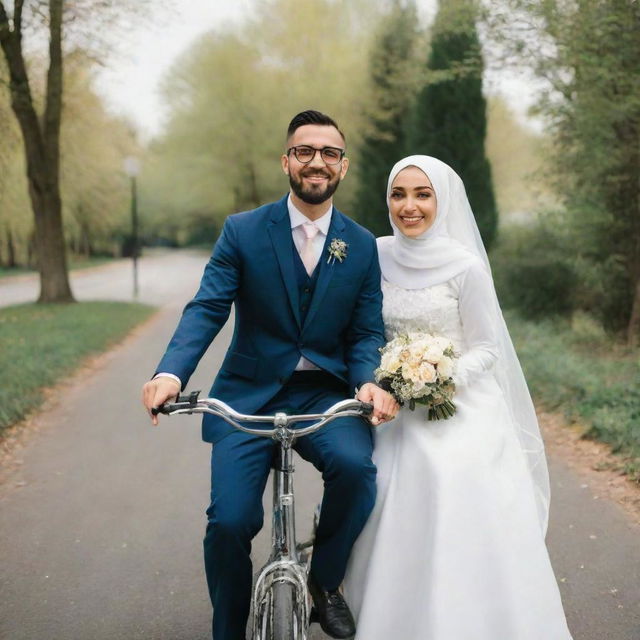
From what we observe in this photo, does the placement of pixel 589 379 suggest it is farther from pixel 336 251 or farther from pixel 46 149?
pixel 46 149

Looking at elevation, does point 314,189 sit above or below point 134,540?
above

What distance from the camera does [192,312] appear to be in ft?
9.66

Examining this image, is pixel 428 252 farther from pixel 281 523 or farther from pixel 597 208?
→ pixel 597 208

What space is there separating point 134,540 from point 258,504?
80.7 inches

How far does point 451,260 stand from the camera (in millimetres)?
3309

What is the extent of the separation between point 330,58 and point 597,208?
17120mm

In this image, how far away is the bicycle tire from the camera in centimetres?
249

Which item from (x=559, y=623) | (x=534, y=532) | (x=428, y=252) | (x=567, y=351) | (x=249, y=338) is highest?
(x=428, y=252)

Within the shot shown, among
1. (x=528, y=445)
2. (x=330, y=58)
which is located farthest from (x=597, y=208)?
(x=330, y=58)

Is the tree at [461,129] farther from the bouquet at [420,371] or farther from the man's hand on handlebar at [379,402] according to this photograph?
the man's hand on handlebar at [379,402]

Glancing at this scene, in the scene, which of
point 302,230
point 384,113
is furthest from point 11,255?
point 302,230

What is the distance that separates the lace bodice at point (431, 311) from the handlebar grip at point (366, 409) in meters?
0.75

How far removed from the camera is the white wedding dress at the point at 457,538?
2750mm

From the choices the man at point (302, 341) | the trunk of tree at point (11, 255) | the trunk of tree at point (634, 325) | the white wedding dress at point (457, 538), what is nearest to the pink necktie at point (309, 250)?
the man at point (302, 341)
